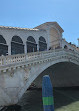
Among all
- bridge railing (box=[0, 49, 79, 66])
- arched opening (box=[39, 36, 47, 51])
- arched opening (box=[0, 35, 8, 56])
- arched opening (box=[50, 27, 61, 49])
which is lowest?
bridge railing (box=[0, 49, 79, 66])

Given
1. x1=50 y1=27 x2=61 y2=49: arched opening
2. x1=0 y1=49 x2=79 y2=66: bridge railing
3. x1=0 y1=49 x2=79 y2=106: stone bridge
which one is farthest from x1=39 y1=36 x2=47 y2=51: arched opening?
x1=0 y1=49 x2=79 y2=106: stone bridge

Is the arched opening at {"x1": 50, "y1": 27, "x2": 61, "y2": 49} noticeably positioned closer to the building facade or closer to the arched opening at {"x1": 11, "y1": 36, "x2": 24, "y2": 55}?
the building facade

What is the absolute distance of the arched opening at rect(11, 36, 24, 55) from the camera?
17894mm

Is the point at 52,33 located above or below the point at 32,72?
above

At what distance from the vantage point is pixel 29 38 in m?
20.1

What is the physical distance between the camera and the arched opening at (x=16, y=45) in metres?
17.9

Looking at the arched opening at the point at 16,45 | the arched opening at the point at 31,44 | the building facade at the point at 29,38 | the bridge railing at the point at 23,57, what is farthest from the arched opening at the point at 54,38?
the bridge railing at the point at 23,57

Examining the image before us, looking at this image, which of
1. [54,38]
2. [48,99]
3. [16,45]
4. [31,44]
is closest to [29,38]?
[31,44]

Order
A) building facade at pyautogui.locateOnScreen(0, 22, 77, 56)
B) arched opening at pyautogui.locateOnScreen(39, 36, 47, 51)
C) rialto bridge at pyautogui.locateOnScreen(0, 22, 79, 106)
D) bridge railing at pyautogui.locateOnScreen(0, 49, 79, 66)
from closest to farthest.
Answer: bridge railing at pyautogui.locateOnScreen(0, 49, 79, 66) → rialto bridge at pyautogui.locateOnScreen(0, 22, 79, 106) → building facade at pyautogui.locateOnScreen(0, 22, 77, 56) → arched opening at pyautogui.locateOnScreen(39, 36, 47, 51)

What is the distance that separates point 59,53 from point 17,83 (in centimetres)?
698

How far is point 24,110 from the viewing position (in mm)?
12383

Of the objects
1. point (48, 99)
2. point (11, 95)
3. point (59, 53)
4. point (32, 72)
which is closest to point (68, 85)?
point (59, 53)

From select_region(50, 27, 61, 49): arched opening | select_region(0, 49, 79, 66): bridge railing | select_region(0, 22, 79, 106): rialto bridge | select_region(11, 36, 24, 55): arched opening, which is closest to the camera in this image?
select_region(0, 49, 79, 66): bridge railing

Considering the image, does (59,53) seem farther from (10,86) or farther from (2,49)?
(10,86)
